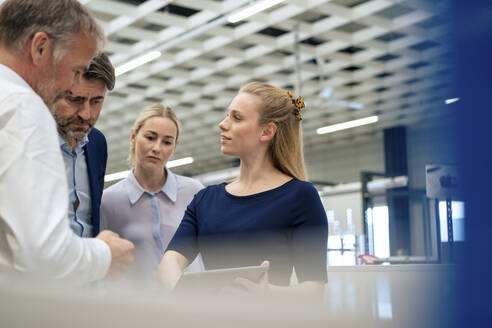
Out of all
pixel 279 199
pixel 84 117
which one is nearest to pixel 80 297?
pixel 279 199

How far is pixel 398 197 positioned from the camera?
10.1 m

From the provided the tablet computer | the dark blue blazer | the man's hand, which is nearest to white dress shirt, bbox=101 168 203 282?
the dark blue blazer

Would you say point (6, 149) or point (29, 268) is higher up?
point (6, 149)

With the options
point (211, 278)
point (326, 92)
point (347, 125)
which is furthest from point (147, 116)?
point (347, 125)

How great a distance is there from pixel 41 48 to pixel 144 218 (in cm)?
109

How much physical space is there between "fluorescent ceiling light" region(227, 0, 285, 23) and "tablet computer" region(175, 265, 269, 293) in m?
6.10

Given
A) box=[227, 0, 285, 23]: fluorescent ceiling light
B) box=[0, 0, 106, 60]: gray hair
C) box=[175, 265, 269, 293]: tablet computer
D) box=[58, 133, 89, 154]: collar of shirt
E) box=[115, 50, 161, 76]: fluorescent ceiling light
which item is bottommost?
box=[175, 265, 269, 293]: tablet computer

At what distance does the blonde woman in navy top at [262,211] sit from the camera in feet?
4.35

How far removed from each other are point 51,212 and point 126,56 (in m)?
8.29

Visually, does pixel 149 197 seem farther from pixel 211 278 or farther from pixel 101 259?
pixel 101 259

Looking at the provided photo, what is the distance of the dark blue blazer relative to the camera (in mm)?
1562

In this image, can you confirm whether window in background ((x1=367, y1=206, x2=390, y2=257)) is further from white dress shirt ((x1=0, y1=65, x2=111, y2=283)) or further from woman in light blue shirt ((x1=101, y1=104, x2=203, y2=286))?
white dress shirt ((x1=0, y1=65, x2=111, y2=283))

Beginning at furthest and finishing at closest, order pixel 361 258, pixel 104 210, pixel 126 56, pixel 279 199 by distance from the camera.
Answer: pixel 126 56
pixel 361 258
pixel 104 210
pixel 279 199

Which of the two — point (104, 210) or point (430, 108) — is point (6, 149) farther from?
point (104, 210)
